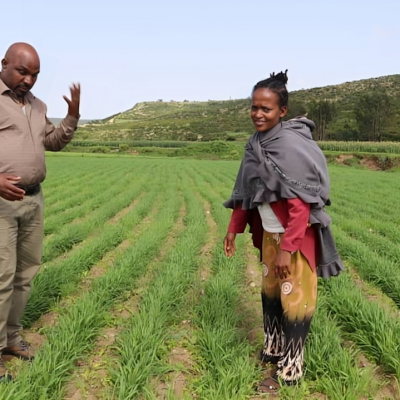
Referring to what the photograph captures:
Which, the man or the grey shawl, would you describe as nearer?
→ the grey shawl

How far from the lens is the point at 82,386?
8.04 feet

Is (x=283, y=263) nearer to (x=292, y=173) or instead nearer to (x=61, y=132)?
(x=292, y=173)

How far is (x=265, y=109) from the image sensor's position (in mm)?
2240

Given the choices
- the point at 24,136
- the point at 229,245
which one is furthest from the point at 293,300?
the point at 24,136

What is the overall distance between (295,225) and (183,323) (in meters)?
1.79

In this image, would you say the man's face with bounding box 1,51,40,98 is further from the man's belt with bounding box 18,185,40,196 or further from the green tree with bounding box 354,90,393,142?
the green tree with bounding box 354,90,393,142

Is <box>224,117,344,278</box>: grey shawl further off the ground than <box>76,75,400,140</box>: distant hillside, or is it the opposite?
<box>224,117,344,278</box>: grey shawl

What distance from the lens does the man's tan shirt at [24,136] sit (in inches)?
95.7

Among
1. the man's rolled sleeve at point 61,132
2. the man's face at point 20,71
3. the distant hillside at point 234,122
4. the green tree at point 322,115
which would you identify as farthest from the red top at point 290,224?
the distant hillside at point 234,122

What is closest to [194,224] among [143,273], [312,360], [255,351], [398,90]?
[143,273]

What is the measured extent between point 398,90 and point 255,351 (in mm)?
85931

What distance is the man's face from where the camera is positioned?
7.90 feet

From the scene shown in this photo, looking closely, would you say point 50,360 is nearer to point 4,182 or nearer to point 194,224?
point 4,182

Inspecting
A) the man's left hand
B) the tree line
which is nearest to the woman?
the man's left hand
